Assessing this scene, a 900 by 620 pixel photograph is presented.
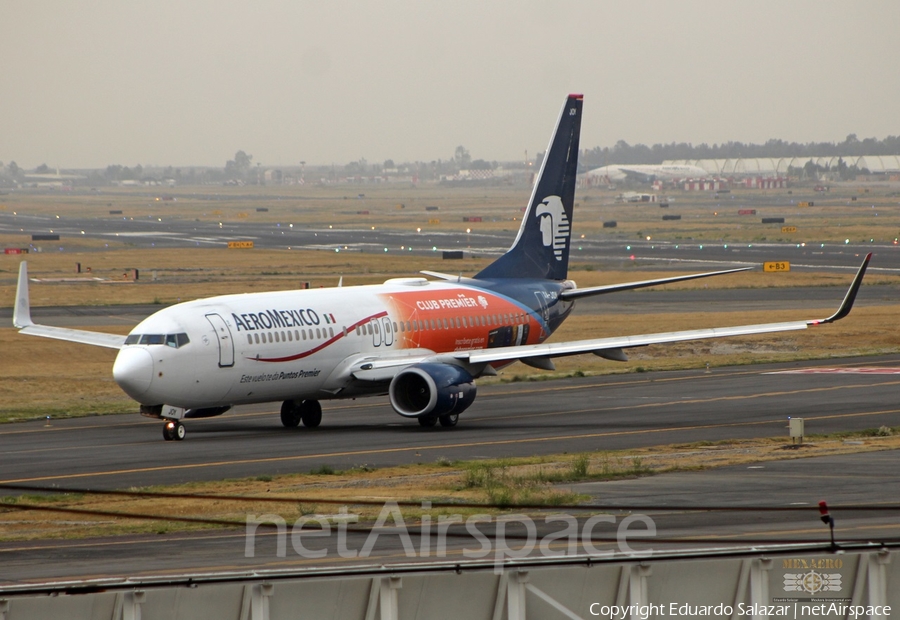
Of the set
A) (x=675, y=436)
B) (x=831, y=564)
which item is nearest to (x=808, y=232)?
(x=675, y=436)

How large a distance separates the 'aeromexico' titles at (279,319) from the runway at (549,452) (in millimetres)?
3540

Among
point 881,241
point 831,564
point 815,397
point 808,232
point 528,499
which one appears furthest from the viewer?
point 808,232

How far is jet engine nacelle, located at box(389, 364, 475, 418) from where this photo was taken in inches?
1622

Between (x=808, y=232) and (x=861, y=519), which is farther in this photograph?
(x=808, y=232)

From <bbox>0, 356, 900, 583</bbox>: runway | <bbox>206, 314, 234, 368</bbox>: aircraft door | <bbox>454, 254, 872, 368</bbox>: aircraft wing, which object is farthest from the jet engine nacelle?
<bbox>206, 314, 234, 368</bbox>: aircraft door

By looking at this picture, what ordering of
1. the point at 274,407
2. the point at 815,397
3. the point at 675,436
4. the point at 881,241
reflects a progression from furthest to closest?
the point at 881,241, the point at 274,407, the point at 815,397, the point at 675,436

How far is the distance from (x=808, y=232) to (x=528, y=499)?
148 m

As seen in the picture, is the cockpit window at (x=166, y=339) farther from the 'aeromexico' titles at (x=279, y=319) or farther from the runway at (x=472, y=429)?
the runway at (x=472, y=429)

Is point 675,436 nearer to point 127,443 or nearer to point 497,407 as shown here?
point 497,407

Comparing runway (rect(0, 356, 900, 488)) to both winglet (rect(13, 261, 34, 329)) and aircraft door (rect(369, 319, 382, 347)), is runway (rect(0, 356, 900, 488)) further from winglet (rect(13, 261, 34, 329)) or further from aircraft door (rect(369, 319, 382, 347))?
winglet (rect(13, 261, 34, 329))

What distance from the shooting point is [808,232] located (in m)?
168

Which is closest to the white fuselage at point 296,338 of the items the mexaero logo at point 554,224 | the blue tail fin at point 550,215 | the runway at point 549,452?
the runway at point 549,452

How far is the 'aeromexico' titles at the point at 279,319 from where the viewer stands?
4044cm

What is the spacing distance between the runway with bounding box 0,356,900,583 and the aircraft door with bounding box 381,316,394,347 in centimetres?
277
